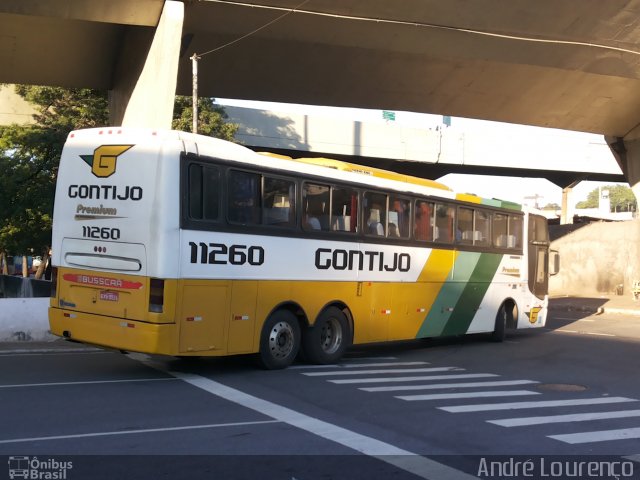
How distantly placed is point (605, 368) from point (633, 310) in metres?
13.9

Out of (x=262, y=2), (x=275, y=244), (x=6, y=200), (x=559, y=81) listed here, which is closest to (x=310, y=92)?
(x=262, y=2)

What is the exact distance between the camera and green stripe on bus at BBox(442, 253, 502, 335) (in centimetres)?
1545

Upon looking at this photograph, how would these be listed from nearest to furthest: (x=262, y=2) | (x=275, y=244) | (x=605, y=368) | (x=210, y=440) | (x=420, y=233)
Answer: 1. (x=210, y=440)
2. (x=275, y=244)
3. (x=605, y=368)
4. (x=420, y=233)
5. (x=262, y=2)

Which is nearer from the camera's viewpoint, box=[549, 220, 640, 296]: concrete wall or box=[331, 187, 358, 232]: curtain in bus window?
box=[331, 187, 358, 232]: curtain in bus window

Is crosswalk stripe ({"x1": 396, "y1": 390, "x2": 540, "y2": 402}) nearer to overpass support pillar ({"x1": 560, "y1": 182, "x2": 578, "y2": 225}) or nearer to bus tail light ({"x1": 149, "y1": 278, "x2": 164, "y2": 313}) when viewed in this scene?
bus tail light ({"x1": 149, "y1": 278, "x2": 164, "y2": 313})

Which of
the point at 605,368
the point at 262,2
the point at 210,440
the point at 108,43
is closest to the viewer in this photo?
the point at 210,440

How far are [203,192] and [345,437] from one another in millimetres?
4513

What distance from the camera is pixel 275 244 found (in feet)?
36.6

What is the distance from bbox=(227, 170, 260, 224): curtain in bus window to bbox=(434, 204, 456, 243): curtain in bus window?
16.7ft

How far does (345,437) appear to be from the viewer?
7.01 metres

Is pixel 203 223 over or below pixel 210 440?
over

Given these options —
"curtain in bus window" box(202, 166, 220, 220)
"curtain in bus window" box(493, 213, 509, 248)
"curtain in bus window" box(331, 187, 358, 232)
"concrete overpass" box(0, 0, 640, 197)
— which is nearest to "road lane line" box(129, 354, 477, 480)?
"curtain in bus window" box(202, 166, 220, 220)

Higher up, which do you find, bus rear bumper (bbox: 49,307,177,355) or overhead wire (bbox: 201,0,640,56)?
overhead wire (bbox: 201,0,640,56)

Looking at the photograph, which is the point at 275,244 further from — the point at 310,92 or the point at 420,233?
the point at 310,92
